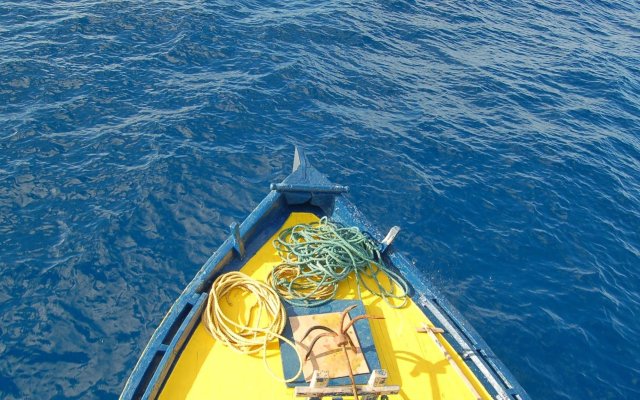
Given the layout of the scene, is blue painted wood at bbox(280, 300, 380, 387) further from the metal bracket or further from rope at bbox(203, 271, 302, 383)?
the metal bracket

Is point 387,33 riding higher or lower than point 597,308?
higher

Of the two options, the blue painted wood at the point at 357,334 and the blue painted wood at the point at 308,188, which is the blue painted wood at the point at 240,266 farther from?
the blue painted wood at the point at 357,334

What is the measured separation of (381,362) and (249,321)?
7.31 feet

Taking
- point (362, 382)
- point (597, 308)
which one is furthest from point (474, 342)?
point (597, 308)

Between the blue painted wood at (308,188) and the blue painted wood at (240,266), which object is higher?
the blue painted wood at (308,188)

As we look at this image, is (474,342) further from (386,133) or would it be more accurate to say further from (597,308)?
(386,133)

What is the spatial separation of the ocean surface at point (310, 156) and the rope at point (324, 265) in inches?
138

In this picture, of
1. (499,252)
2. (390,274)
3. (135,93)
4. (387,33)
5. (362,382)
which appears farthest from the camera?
(387,33)

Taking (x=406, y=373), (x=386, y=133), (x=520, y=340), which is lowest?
(x=520, y=340)

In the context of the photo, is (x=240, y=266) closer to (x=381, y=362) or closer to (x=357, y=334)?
(x=357, y=334)

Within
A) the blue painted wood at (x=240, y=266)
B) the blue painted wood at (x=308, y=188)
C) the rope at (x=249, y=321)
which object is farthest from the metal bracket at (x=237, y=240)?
the blue painted wood at (x=308, y=188)

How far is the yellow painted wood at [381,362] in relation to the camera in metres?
6.27

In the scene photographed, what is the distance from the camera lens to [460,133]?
16.3 metres

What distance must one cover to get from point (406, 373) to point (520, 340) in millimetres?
5106
